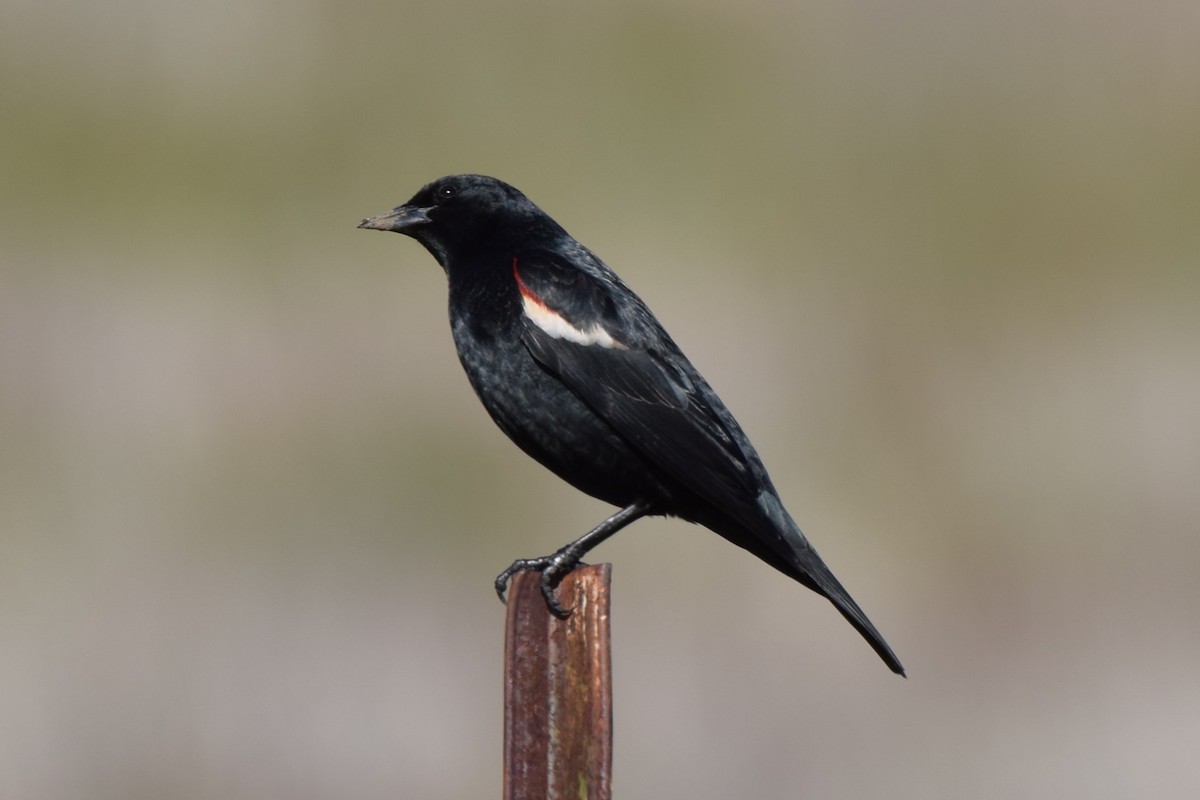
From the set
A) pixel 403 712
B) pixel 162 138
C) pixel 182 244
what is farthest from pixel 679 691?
pixel 162 138

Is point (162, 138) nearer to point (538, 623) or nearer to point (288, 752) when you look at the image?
point (288, 752)

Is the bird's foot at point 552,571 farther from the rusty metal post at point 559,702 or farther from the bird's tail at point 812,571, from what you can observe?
the bird's tail at point 812,571

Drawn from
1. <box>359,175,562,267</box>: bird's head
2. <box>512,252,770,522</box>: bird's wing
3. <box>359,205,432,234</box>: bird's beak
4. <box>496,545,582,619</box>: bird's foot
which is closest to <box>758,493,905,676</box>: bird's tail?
<box>512,252,770,522</box>: bird's wing

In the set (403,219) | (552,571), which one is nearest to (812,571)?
(552,571)

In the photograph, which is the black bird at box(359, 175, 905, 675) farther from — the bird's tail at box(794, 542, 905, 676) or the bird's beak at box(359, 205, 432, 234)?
the bird's beak at box(359, 205, 432, 234)

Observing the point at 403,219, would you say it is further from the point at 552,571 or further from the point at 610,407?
the point at 552,571

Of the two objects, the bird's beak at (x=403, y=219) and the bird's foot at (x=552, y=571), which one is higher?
the bird's beak at (x=403, y=219)

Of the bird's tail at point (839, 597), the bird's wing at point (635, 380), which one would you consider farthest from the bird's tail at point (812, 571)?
the bird's wing at point (635, 380)
